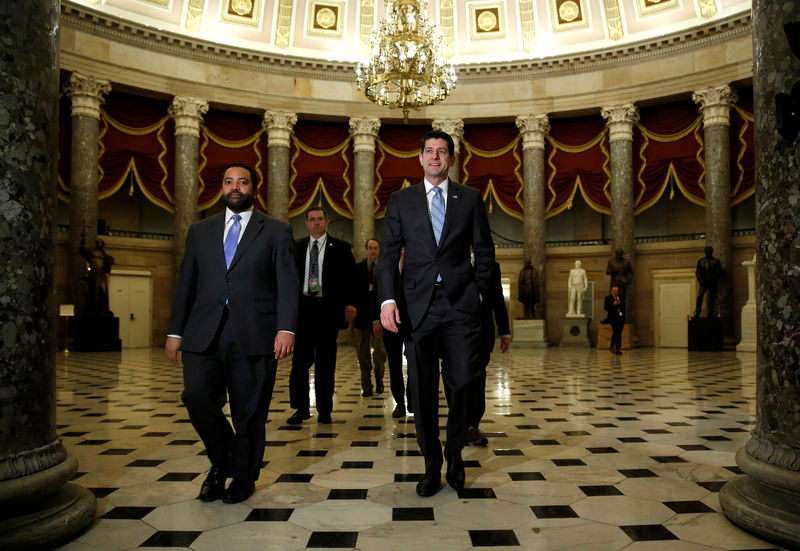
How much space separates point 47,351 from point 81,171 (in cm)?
1705

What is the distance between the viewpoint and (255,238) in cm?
346

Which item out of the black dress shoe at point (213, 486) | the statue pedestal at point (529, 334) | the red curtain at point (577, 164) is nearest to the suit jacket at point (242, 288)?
the black dress shoe at point (213, 486)

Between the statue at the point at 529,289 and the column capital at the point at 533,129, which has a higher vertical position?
the column capital at the point at 533,129

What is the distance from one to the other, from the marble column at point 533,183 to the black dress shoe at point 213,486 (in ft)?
59.7

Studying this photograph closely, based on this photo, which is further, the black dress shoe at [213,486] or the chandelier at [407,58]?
the chandelier at [407,58]

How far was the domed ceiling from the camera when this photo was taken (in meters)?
20.0

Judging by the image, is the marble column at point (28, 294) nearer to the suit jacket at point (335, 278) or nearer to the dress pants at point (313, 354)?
the dress pants at point (313, 354)

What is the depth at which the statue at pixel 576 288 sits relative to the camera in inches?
743

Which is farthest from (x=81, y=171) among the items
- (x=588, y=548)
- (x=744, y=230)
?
(x=744, y=230)

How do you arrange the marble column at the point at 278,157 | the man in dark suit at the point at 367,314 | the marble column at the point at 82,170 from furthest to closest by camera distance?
the marble column at the point at 278,157
the marble column at the point at 82,170
the man in dark suit at the point at 367,314

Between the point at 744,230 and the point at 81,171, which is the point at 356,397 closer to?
the point at 81,171

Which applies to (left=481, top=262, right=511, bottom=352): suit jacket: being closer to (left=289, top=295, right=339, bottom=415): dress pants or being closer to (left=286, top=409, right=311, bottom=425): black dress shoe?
(left=289, top=295, right=339, bottom=415): dress pants

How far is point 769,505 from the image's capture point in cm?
279

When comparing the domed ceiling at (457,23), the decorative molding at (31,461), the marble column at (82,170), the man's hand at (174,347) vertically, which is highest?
the domed ceiling at (457,23)
